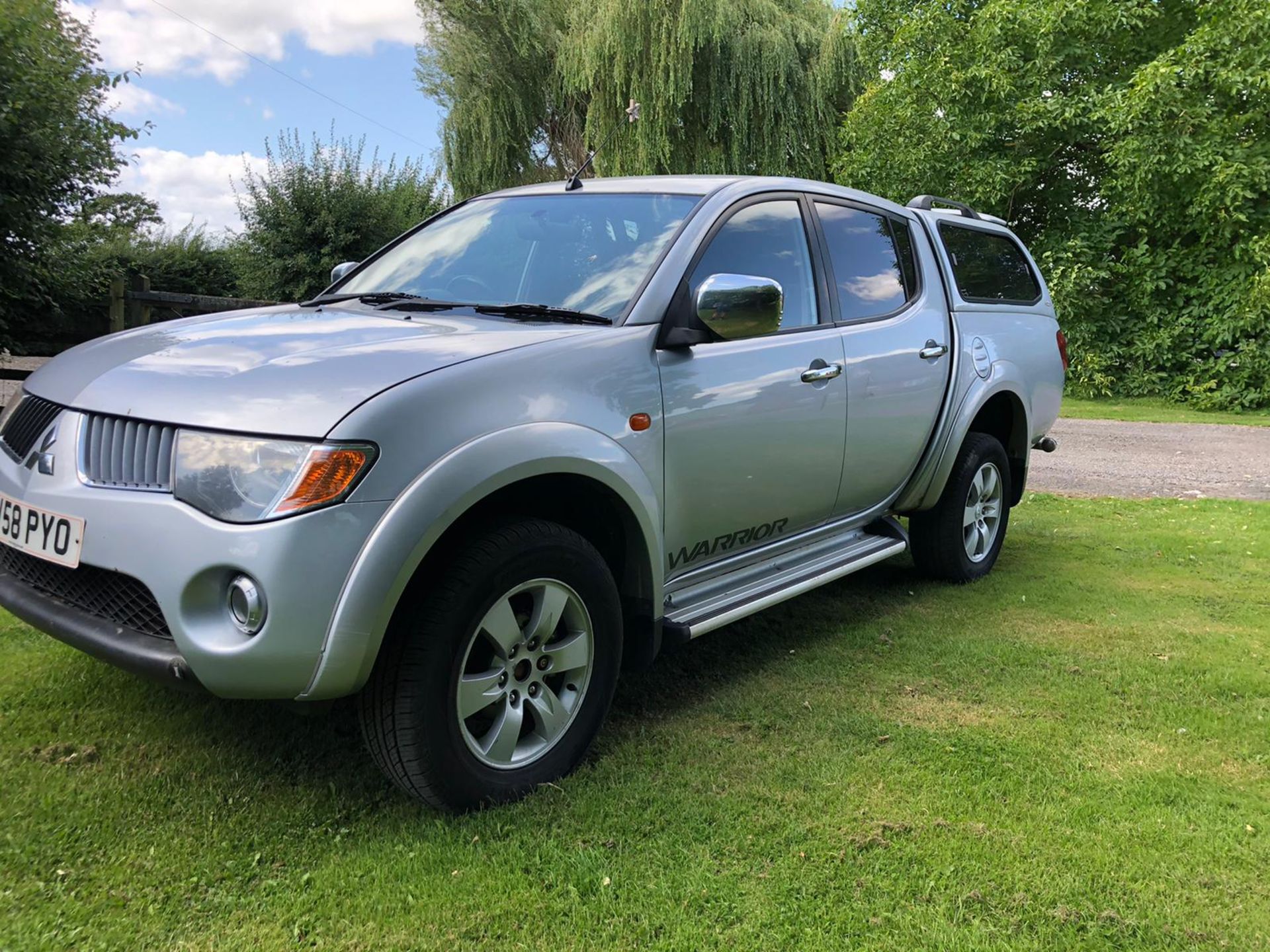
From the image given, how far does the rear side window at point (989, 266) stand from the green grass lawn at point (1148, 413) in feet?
30.5

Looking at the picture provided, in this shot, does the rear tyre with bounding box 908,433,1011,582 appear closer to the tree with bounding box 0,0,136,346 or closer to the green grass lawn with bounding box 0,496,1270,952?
the green grass lawn with bounding box 0,496,1270,952

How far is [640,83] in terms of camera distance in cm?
1792

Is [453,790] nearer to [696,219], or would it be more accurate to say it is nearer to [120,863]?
[120,863]

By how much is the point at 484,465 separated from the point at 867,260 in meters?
2.46

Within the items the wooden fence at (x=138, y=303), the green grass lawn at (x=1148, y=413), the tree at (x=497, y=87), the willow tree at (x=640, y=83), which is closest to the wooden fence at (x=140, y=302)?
the wooden fence at (x=138, y=303)

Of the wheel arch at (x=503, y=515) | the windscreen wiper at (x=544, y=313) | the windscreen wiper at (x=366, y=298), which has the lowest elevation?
the wheel arch at (x=503, y=515)

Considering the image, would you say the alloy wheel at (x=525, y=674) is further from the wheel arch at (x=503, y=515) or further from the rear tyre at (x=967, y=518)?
the rear tyre at (x=967, y=518)

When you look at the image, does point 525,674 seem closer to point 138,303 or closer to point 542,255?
point 542,255

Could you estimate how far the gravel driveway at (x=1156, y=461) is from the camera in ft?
27.1

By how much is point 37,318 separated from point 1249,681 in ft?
32.9

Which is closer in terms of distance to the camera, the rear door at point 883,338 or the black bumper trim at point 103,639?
the black bumper trim at point 103,639

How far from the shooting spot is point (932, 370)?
4375 mm

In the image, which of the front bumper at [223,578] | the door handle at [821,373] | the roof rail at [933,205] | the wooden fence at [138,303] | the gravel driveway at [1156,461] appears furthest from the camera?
the wooden fence at [138,303]

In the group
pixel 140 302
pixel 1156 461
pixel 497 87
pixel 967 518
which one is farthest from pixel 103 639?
pixel 497 87
